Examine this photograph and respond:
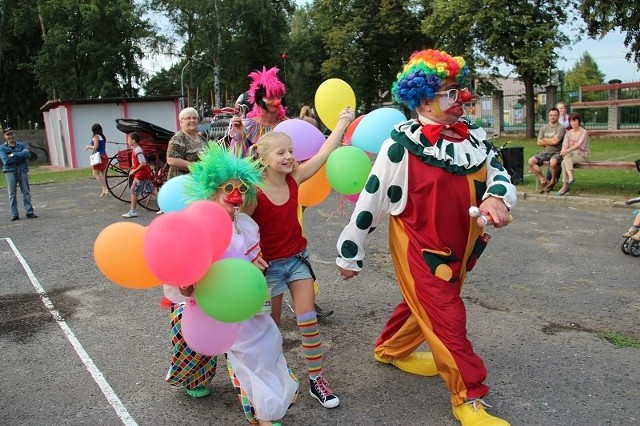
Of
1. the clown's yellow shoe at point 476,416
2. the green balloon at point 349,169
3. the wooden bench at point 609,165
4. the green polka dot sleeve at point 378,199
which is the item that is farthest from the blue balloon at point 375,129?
the wooden bench at point 609,165

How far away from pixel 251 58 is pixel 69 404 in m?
37.0

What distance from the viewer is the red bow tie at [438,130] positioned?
2979mm

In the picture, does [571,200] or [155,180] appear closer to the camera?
[571,200]

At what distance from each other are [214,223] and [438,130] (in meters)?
1.33

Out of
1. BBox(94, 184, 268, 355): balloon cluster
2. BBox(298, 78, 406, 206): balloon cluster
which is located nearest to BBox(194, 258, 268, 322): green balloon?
BBox(94, 184, 268, 355): balloon cluster

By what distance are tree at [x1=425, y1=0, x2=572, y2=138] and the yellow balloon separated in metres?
20.4

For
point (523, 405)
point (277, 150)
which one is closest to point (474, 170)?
point (277, 150)

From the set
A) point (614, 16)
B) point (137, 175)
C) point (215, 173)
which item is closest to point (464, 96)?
point (215, 173)

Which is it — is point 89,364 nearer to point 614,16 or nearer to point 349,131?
point 349,131

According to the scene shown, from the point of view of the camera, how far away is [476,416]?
2.81 meters

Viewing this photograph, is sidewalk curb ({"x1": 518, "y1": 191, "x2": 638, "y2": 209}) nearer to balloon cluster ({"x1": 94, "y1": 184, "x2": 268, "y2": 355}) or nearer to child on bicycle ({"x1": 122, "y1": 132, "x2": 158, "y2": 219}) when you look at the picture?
child on bicycle ({"x1": 122, "y1": 132, "x2": 158, "y2": 219})

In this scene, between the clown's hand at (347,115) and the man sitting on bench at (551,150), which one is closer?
the clown's hand at (347,115)

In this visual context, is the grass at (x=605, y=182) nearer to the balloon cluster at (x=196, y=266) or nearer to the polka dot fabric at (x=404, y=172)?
the polka dot fabric at (x=404, y=172)

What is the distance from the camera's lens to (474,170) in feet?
9.88
